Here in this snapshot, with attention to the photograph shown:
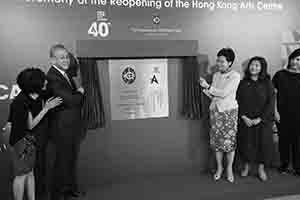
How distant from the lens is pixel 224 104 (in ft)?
Answer: 10.2

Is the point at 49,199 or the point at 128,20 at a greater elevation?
the point at 128,20

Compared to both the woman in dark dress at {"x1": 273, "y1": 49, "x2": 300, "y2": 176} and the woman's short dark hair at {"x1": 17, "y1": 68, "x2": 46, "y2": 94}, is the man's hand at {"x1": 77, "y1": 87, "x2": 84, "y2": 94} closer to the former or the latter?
the woman's short dark hair at {"x1": 17, "y1": 68, "x2": 46, "y2": 94}

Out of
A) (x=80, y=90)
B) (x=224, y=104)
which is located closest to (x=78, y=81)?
(x=80, y=90)

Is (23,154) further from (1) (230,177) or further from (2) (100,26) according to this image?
(1) (230,177)

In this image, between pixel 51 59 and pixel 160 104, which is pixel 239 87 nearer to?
pixel 160 104

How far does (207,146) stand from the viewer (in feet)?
11.6

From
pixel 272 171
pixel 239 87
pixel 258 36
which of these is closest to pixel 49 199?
pixel 239 87

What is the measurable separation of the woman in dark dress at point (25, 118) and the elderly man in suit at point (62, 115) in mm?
181

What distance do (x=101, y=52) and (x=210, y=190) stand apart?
1645 mm

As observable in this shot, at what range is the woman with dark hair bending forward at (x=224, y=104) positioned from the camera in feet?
10.2

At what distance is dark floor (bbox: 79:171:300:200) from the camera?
9.56ft

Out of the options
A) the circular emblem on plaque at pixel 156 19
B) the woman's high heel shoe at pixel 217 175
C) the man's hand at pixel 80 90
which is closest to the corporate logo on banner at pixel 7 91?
the man's hand at pixel 80 90

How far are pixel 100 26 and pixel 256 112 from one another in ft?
5.65

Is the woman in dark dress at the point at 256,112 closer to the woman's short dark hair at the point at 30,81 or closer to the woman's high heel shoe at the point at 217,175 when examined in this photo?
the woman's high heel shoe at the point at 217,175
